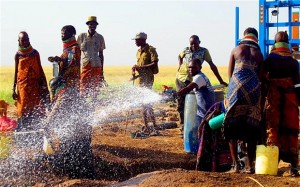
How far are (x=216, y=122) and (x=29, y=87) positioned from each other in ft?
8.67

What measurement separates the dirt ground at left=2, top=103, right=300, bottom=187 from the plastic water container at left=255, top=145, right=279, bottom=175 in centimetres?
14

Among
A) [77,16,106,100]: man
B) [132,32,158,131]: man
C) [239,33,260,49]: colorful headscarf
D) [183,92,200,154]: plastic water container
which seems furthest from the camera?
[132,32,158,131]: man

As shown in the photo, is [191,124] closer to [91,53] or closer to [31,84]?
[31,84]

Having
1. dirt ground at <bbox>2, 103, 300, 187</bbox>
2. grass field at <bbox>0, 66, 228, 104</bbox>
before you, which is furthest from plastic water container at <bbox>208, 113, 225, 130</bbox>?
grass field at <bbox>0, 66, 228, 104</bbox>

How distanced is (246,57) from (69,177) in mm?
2656

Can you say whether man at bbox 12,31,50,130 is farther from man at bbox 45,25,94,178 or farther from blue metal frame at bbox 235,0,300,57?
blue metal frame at bbox 235,0,300,57

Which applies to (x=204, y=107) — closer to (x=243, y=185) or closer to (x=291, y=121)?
(x=291, y=121)

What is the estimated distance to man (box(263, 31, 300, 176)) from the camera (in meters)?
6.32

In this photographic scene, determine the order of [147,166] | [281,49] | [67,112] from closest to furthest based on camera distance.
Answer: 1. [281,49]
2. [67,112]
3. [147,166]

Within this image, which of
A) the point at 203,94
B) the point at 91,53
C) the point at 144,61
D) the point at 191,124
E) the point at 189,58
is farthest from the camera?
the point at 144,61

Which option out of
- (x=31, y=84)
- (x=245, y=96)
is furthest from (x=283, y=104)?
(x=31, y=84)

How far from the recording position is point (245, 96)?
604 centimetres

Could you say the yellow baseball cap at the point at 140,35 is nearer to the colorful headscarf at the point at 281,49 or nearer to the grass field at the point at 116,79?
the grass field at the point at 116,79

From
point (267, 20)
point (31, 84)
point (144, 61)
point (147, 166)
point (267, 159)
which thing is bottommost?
point (147, 166)
